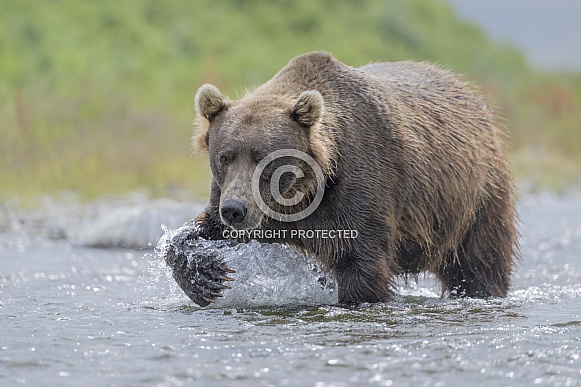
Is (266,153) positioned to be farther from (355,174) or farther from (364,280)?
(364,280)

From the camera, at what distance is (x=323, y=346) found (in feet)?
15.7

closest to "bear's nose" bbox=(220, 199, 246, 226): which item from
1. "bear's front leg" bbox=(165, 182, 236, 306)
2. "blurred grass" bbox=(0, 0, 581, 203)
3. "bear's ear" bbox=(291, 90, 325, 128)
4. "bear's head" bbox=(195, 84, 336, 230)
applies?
"bear's head" bbox=(195, 84, 336, 230)

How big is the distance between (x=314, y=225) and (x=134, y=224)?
467 cm

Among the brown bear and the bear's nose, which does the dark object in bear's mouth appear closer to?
the brown bear

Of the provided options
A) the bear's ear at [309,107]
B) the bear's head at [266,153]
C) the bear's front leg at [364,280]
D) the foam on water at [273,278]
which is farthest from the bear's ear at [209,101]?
the bear's front leg at [364,280]

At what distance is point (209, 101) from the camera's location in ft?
19.2

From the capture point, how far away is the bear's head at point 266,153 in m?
5.52

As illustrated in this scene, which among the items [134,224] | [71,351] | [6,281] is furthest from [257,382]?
[134,224]

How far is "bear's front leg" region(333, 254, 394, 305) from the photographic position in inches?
229

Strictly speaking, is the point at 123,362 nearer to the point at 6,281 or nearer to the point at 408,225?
the point at 408,225

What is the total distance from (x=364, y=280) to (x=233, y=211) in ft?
3.27

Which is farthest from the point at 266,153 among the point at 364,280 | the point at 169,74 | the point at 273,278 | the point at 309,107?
the point at 169,74

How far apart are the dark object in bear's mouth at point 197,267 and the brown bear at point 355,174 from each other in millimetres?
117

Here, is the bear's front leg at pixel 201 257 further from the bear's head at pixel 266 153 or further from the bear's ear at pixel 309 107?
the bear's ear at pixel 309 107
